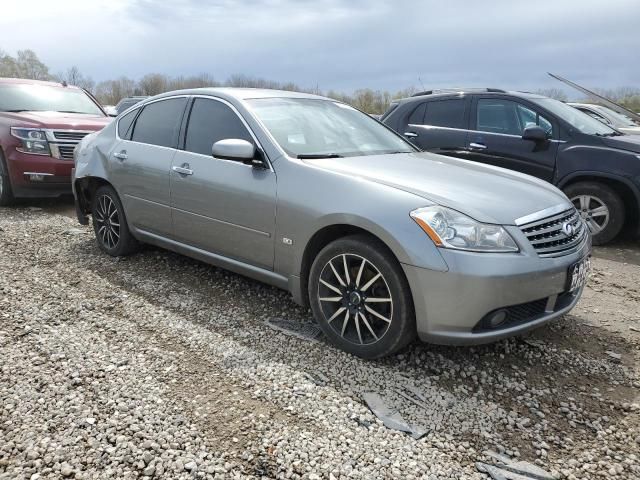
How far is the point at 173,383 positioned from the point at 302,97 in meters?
2.59

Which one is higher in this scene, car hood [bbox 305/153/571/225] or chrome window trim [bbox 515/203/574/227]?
car hood [bbox 305/153/571/225]

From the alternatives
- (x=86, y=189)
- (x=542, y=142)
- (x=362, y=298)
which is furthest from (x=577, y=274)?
(x=86, y=189)

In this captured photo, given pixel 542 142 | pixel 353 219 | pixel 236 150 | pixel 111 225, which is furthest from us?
pixel 542 142

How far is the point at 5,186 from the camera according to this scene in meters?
7.54

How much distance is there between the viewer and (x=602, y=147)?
6.14 m

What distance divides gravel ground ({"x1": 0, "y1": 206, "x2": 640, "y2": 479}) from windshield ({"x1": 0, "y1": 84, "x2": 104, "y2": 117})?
4.91 meters

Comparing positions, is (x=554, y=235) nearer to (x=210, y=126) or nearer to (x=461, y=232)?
(x=461, y=232)

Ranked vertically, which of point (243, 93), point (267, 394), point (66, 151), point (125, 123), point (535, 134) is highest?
point (243, 93)

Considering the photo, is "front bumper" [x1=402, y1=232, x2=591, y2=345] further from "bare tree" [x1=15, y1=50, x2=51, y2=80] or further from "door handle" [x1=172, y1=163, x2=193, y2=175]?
"bare tree" [x1=15, y1=50, x2=51, y2=80]

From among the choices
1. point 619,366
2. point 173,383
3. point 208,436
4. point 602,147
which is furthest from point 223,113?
point 602,147

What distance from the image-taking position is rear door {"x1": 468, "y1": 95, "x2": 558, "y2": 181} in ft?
21.2

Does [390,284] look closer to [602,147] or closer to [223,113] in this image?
[223,113]

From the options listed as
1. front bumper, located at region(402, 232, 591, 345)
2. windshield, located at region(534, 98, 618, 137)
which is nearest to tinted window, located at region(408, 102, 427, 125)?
windshield, located at region(534, 98, 618, 137)

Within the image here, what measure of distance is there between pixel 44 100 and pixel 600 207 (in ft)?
26.7
